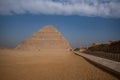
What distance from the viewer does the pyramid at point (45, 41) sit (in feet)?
354

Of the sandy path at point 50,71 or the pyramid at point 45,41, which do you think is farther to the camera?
the pyramid at point 45,41

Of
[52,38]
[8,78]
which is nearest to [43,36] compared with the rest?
[52,38]

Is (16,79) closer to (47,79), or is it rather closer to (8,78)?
(8,78)

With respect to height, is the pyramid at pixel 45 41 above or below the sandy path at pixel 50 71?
above

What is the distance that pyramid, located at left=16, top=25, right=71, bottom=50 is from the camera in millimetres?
107812

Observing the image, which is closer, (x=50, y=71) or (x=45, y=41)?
(x=50, y=71)

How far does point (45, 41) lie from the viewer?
4459 inches

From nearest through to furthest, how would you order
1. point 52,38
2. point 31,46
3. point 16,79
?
1. point 16,79
2. point 31,46
3. point 52,38

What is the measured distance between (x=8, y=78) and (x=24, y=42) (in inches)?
4065

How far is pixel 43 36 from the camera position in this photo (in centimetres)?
11675

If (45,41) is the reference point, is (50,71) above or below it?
below

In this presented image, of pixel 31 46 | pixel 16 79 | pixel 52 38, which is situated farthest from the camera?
pixel 52 38

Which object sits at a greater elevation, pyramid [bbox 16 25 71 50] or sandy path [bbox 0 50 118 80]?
pyramid [bbox 16 25 71 50]

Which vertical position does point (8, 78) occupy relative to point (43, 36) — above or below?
below
